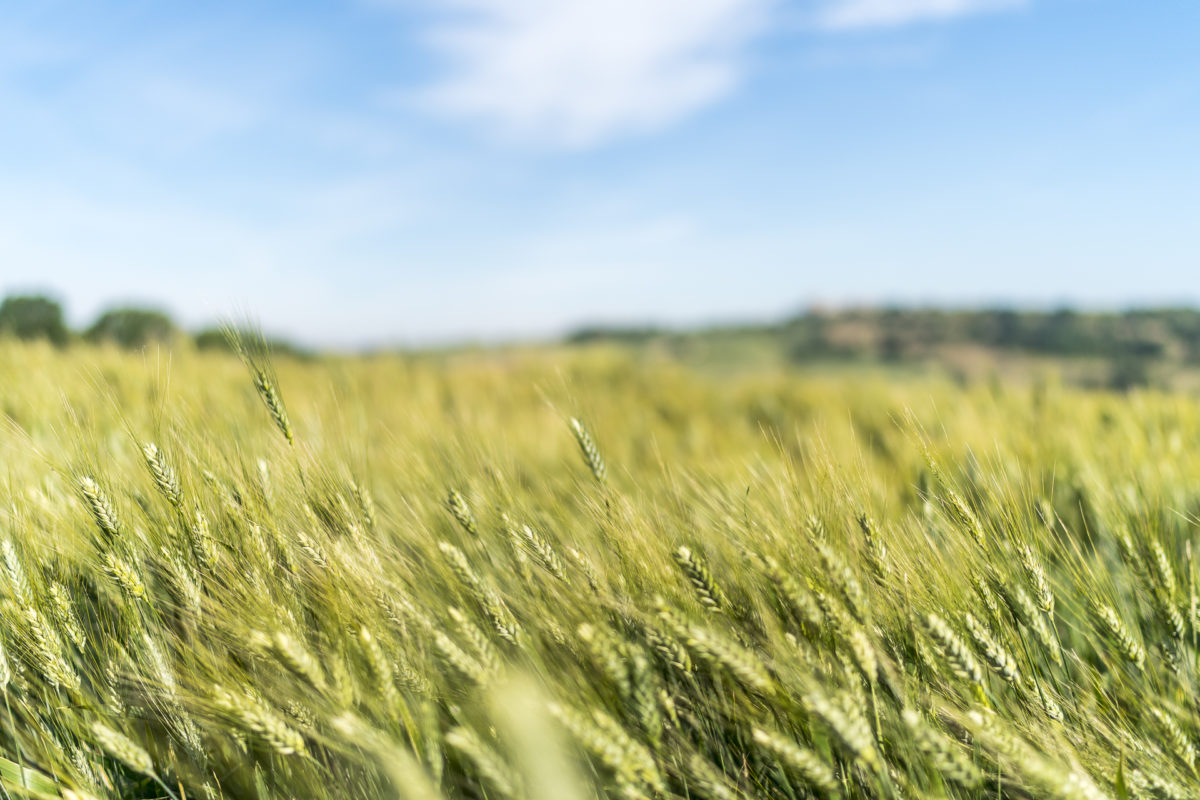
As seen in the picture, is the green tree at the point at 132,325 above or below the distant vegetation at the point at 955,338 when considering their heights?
above

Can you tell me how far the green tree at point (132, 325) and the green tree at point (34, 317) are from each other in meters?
0.40

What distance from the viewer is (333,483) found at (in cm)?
107

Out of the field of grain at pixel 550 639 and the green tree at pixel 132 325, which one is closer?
the field of grain at pixel 550 639

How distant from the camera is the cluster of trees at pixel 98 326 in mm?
4027

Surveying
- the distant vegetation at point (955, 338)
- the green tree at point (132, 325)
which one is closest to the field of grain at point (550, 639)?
the distant vegetation at point (955, 338)

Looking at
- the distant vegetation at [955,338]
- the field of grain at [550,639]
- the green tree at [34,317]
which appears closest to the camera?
the field of grain at [550,639]

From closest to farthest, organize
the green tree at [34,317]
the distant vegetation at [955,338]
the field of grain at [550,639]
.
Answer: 1. the field of grain at [550,639]
2. the green tree at [34,317]
3. the distant vegetation at [955,338]

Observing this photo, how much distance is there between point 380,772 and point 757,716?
53cm

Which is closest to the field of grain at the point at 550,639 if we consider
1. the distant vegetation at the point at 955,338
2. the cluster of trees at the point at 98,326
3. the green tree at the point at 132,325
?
the cluster of trees at the point at 98,326

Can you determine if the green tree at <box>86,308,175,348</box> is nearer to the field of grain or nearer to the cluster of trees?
the cluster of trees

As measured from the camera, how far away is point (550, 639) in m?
0.95

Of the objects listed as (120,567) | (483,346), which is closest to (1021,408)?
(120,567)

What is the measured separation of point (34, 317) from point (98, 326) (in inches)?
28.4

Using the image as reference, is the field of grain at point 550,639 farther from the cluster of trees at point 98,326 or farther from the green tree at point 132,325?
the green tree at point 132,325
